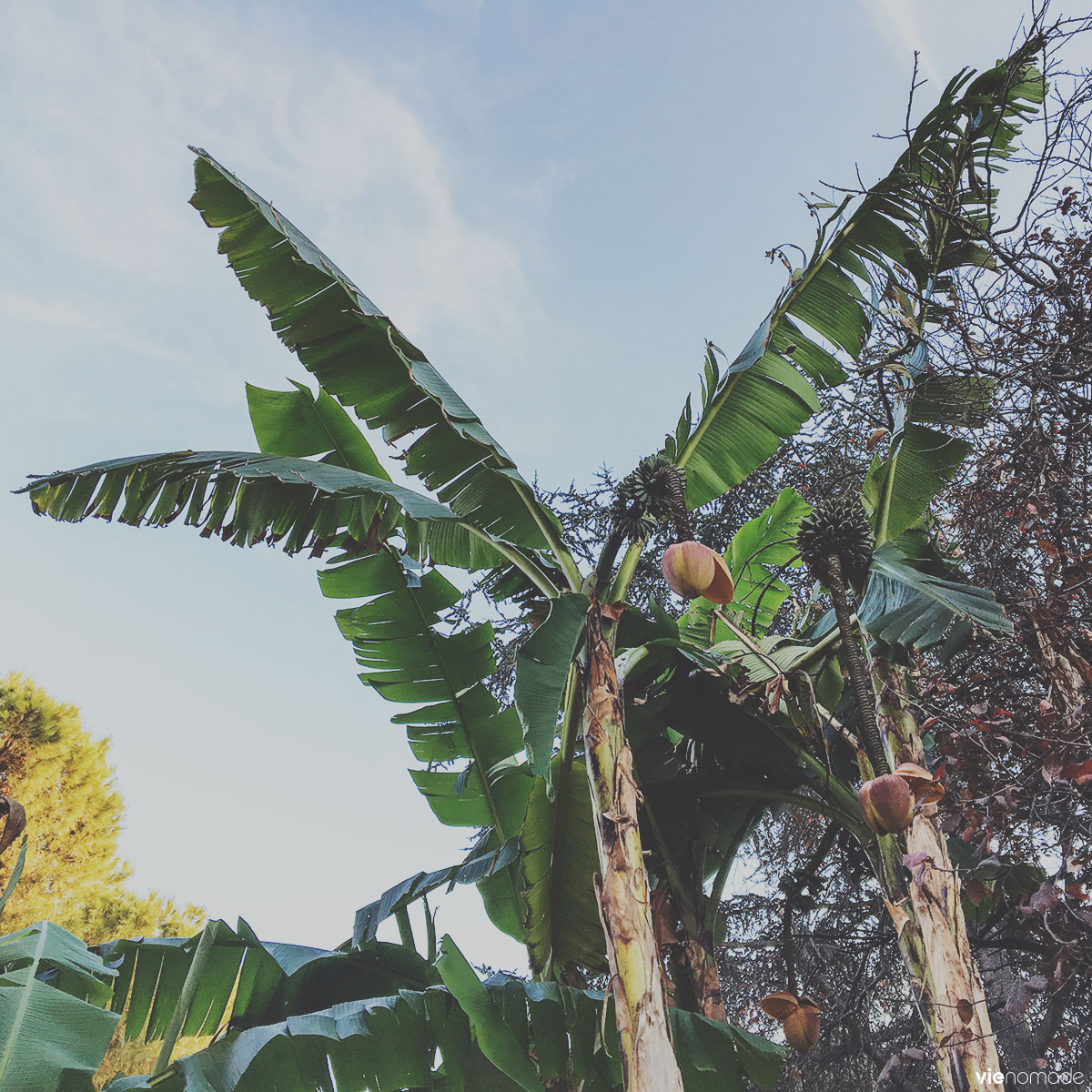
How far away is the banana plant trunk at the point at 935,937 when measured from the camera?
2258 millimetres

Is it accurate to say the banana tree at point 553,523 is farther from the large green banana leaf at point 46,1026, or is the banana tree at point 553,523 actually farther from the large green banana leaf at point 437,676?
the large green banana leaf at point 46,1026

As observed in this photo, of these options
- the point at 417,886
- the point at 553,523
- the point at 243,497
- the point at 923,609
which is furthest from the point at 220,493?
the point at 923,609

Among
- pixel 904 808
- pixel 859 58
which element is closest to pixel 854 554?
pixel 904 808

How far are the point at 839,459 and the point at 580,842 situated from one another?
4.08 metres

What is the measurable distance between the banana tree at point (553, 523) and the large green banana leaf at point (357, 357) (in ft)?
0.03

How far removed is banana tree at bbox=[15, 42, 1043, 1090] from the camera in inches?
133

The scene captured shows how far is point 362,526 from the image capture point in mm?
3617

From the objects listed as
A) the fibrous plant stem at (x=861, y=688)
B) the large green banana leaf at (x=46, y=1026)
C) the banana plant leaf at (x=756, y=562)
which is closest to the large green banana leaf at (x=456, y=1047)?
the large green banana leaf at (x=46, y=1026)

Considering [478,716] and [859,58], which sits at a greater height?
[859,58]

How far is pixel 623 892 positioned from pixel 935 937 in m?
0.96

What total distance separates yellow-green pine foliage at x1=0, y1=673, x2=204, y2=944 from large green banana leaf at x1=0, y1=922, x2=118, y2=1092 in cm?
558

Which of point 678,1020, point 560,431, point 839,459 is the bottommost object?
point 678,1020

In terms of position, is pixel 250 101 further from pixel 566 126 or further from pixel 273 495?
pixel 273 495

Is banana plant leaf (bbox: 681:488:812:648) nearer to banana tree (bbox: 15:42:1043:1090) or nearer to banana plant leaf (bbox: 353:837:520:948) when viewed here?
banana tree (bbox: 15:42:1043:1090)
